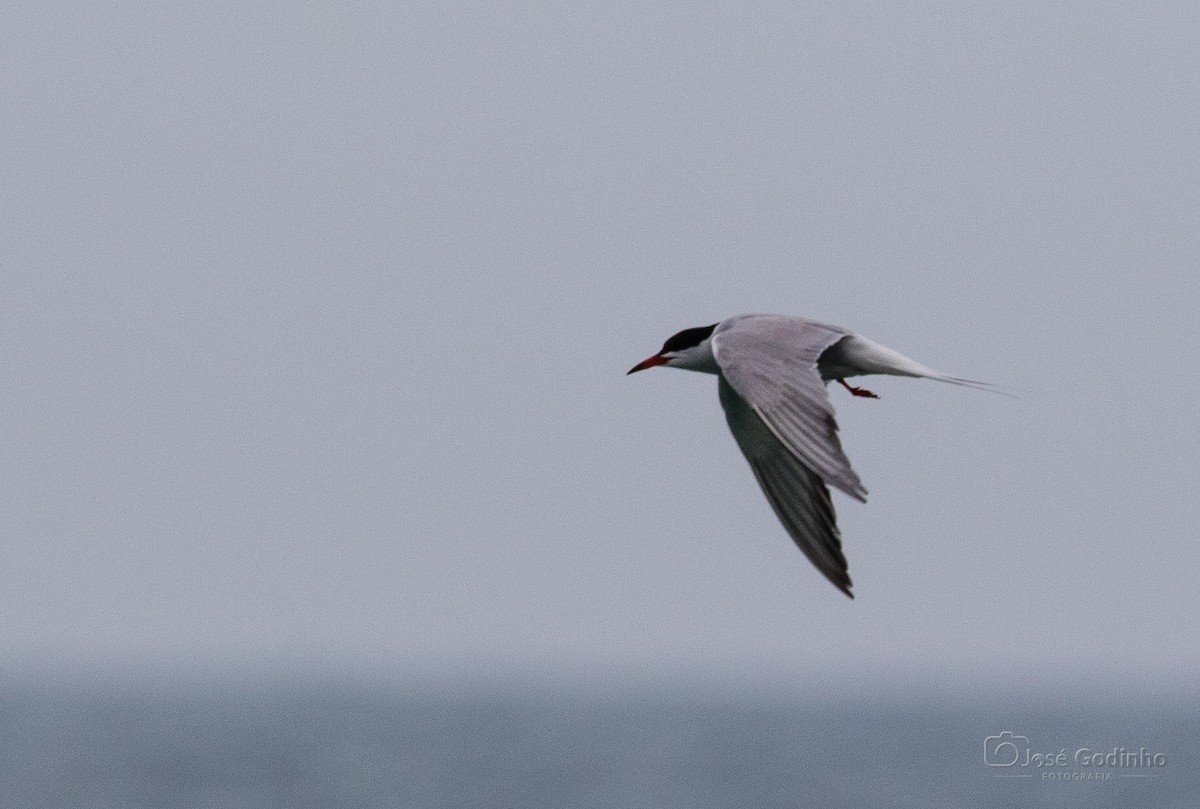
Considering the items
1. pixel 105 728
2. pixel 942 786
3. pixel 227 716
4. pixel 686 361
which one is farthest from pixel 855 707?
pixel 686 361

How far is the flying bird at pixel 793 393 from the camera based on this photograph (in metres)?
10.6

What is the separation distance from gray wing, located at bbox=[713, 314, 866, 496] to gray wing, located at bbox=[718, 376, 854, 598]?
154 mm

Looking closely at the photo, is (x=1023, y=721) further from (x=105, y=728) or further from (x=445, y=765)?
(x=445, y=765)

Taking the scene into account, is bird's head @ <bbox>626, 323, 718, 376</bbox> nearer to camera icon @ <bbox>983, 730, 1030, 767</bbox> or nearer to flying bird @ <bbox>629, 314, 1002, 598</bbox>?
flying bird @ <bbox>629, 314, 1002, 598</bbox>

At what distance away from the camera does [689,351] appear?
1292cm

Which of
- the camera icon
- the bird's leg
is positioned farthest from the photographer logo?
the bird's leg

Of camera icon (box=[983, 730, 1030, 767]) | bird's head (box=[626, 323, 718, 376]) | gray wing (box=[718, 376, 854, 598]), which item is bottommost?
camera icon (box=[983, 730, 1030, 767])

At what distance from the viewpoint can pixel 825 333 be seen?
12.0 m

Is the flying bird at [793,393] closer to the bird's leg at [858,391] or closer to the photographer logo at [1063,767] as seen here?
the bird's leg at [858,391]

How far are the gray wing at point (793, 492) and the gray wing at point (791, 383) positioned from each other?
154 millimetres

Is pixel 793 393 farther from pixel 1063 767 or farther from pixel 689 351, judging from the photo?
pixel 1063 767

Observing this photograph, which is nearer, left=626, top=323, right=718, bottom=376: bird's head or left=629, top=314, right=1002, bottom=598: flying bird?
left=629, top=314, right=1002, bottom=598: flying bird

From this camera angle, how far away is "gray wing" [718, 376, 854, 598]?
11891 mm

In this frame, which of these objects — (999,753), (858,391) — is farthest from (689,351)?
(999,753)
